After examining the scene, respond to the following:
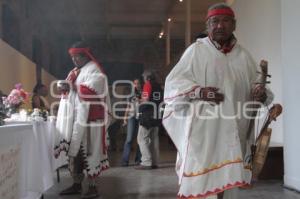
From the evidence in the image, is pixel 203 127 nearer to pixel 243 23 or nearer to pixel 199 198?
pixel 199 198

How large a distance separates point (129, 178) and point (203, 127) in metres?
3.97

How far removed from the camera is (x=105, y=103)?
516 cm

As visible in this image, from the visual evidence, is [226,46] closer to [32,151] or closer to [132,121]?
[32,151]

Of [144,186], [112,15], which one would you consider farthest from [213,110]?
[112,15]

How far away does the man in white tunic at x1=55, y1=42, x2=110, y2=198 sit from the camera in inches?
196

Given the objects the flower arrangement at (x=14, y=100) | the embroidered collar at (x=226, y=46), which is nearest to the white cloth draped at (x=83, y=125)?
the flower arrangement at (x=14, y=100)

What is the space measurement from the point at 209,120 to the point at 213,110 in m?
0.07

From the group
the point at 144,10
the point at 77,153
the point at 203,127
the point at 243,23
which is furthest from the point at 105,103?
the point at 144,10

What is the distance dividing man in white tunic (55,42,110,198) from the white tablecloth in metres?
0.17

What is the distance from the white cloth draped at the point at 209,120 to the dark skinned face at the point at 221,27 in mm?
74

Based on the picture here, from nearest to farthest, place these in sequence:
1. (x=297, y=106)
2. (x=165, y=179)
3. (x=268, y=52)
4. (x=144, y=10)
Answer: (x=297, y=106)
(x=165, y=179)
(x=268, y=52)
(x=144, y=10)

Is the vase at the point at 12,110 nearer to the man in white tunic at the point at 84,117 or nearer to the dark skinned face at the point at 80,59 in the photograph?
the man in white tunic at the point at 84,117

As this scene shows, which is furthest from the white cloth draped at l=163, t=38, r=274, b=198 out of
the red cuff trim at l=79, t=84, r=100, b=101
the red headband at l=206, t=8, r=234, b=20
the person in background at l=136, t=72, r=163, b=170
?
the person in background at l=136, t=72, r=163, b=170

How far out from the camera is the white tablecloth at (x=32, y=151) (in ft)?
11.8
